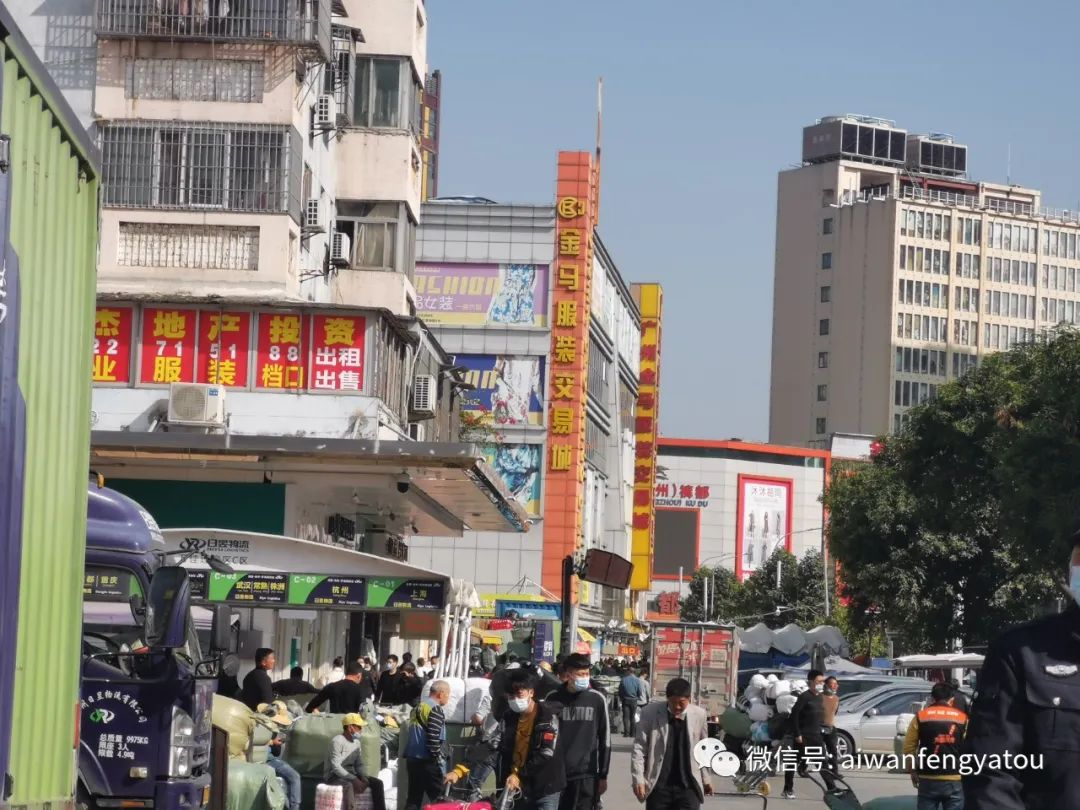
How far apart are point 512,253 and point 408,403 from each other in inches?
1177

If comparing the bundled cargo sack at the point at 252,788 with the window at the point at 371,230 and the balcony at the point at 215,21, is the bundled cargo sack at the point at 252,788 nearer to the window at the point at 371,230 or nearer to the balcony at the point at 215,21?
the balcony at the point at 215,21

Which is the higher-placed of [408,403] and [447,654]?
[408,403]

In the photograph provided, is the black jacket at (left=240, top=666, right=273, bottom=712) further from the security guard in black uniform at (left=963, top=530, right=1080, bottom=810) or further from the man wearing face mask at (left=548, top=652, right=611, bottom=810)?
the security guard in black uniform at (left=963, top=530, right=1080, bottom=810)

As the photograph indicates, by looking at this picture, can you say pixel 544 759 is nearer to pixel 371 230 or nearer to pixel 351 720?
pixel 351 720

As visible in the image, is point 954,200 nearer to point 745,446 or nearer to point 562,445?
point 745,446

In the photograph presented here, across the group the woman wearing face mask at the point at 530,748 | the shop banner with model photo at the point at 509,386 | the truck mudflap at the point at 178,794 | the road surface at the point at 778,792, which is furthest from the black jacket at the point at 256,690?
the shop banner with model photo at the point at 509,386

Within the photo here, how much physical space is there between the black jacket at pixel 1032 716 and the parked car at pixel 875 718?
1073 inches

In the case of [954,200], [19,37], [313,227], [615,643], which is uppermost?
[954,200]

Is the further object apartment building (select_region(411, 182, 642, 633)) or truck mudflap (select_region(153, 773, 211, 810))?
apartment building (select_region(411, 182, 642, 633))

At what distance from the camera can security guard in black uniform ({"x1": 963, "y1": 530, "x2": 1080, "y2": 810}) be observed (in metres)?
5.04

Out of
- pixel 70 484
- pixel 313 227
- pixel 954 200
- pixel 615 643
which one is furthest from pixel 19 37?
pixel 954 200

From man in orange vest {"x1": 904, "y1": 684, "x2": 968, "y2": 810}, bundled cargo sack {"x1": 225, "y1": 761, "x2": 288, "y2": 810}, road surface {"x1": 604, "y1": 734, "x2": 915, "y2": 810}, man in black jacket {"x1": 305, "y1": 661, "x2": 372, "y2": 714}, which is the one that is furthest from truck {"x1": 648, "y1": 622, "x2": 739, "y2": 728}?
bundled cargo sack {"x1": 225, "y1": 761, "x2": 288, "y2": 810}

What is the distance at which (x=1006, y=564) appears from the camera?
58.8m

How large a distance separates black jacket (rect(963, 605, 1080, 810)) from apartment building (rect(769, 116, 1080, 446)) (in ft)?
473
